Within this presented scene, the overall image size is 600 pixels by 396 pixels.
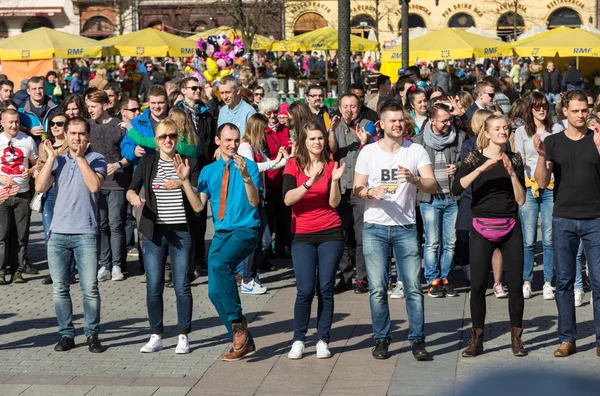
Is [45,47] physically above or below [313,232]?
above

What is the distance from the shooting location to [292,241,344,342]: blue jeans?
7824mm

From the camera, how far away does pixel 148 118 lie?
10.7 meters

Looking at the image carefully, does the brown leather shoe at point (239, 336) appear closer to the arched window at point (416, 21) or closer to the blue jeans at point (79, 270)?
the blue jeans at point (79, 270)

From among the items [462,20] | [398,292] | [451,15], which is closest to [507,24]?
[462,20]

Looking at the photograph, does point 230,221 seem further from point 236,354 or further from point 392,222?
point 392,222

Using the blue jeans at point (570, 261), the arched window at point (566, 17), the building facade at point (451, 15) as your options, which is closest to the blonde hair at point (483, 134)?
the blue jeans at point (570, 261)

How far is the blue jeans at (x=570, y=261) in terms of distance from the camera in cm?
782

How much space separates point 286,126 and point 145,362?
4.29 m

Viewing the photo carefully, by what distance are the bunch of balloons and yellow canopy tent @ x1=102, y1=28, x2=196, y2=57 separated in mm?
13874

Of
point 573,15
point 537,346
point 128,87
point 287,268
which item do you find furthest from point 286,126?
point 573,15

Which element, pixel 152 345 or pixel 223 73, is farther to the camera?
pixel 223 73

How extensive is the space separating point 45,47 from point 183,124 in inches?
689

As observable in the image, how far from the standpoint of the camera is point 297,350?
7855mm

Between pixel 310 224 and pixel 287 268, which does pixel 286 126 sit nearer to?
pixel 287 268
